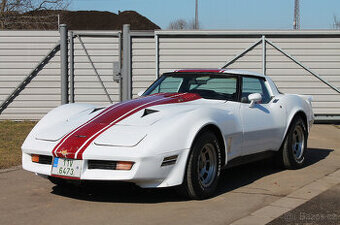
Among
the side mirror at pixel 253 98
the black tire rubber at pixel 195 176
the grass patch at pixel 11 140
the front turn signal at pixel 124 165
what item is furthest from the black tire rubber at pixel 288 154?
the grass patch at pixel 11 140

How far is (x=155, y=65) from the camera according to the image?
13398mm

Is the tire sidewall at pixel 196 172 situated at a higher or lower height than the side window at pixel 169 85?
lower

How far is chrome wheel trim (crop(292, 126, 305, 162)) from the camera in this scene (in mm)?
7027

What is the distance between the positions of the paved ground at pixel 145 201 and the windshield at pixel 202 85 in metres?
1.00

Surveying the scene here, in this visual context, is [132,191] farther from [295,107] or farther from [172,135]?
[295,107]

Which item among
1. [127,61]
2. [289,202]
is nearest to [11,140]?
[127,61]

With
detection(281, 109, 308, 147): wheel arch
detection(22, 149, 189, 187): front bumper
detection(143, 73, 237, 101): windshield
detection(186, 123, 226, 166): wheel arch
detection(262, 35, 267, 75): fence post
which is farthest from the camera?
detection(262, 35, 267, 75): fence post

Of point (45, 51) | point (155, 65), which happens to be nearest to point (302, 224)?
point (155, 65)

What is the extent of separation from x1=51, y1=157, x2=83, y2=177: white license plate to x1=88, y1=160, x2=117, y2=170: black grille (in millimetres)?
90

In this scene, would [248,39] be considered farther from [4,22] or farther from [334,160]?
[4,22]

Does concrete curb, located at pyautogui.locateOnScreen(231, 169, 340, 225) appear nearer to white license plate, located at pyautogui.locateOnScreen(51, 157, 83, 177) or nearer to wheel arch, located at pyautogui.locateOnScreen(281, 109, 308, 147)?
wheel arch, located at pyautogui.locateOnScreen(281, 109, 308, 147)

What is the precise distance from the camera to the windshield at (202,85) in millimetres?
6152

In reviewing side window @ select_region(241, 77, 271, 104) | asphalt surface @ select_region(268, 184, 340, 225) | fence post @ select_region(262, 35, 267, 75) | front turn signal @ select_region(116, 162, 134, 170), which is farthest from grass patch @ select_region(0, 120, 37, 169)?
fence post @ select_region(262, 35, 267, 75)

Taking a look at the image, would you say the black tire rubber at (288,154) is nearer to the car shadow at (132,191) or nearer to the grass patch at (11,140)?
the car shadow at (132,191)
